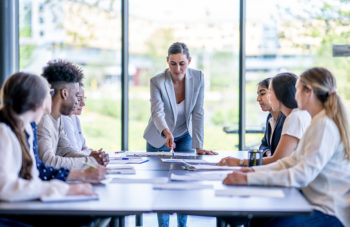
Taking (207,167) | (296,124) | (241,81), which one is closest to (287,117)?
(296,124)

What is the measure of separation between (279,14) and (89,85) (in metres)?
2.29

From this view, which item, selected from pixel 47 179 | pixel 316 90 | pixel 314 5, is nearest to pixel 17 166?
pixel 47 179

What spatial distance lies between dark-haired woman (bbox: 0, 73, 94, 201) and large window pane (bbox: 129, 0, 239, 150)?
3.44 m

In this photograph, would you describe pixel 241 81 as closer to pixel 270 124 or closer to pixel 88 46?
pixel 88 46

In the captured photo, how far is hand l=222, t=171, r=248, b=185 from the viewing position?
2.46 m

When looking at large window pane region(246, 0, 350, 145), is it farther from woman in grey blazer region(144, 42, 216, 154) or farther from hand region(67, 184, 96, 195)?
hand region(67, 184, 96, 195)

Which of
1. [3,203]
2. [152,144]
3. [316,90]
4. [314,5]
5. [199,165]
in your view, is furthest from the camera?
[314,5]

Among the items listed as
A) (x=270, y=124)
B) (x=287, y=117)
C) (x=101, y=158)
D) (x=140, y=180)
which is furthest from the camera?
(x=270, y=124)

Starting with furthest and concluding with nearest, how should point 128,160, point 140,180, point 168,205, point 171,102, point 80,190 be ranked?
1. point 171,102
2. point 128,160
3. point 140,180
4. point 80,190
5. point 168,205

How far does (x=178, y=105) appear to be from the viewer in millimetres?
4340

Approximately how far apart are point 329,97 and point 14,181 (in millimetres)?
1531

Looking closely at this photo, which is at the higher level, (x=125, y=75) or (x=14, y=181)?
(x=125, y=75)

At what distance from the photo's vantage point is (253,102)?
225 inches

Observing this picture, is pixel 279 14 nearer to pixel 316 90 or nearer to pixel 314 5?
pixel 314 5
